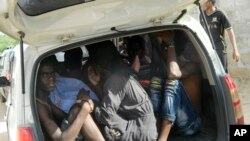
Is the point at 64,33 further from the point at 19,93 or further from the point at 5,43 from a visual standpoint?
the point at 5,43

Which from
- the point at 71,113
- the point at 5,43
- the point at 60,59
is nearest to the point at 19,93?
the point at 71,113

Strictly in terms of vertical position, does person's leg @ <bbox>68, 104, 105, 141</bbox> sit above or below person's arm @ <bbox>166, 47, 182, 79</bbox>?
below

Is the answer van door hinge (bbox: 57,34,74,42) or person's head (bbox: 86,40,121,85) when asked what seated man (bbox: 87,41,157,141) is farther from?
van door hinge (bbox: 57,34,74,42)

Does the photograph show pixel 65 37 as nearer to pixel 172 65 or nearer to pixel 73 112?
pixel 73 112

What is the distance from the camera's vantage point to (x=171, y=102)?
9.60 ft

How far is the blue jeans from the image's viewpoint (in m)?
2.92

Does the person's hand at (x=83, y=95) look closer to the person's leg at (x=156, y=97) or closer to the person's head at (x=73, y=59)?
the person's head at (x=73, y=59)

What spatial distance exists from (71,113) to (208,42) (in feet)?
3.58

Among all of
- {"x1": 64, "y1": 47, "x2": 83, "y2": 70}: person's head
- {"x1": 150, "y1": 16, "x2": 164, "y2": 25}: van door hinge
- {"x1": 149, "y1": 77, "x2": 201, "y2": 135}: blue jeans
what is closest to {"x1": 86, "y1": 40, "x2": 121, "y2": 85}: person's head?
{"x1": 64, "y1": 47, "x2": 83, "y2": 70}: person's head

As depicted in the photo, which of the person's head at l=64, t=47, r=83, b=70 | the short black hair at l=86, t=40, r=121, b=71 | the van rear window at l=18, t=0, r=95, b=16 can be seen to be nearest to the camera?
the van rear window at l=18, t=0, r=95, b=16

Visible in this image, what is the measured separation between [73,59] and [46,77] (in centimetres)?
42

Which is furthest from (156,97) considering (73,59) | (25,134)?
(25,134)

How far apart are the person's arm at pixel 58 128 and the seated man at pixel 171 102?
0.57 metres

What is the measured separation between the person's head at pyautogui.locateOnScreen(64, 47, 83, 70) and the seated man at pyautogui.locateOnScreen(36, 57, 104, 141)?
0.30m
